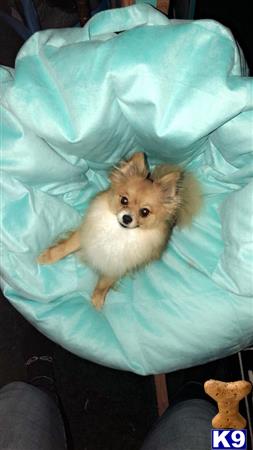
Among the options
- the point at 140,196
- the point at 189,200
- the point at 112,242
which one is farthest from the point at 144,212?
the point at 189,200

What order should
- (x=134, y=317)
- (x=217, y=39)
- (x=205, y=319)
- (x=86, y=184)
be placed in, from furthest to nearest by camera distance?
1. (x=86, y=184)
2. (x=134, y=317)
3. (x=205, y=319)
4. (x=217, y=39)

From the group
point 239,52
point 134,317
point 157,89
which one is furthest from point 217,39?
point 134,317

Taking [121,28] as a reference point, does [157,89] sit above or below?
below

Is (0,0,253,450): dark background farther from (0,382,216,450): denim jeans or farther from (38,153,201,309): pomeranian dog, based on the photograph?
(38,153,201,309): pomeranian dog

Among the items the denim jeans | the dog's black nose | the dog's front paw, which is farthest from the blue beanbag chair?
the dog's black nose

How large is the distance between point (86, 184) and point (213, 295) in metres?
0.61

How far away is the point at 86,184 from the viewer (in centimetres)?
173

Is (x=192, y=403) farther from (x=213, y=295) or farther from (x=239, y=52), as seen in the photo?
(x=239, y=52)

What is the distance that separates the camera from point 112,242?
1.46 meters

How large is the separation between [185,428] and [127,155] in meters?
0.91

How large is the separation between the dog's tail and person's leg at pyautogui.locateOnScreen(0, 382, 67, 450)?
2.47 ft

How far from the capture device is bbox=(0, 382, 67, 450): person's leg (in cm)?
129

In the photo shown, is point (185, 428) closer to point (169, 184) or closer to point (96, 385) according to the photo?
point (96, 385)

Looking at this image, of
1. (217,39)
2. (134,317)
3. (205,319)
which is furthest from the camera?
(134,317)
